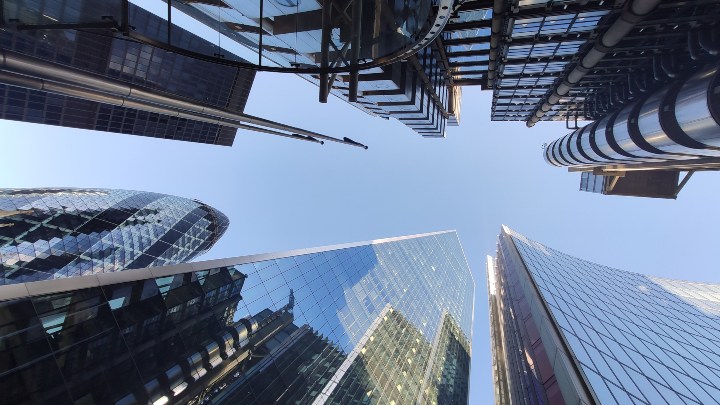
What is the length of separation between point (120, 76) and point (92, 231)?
34991 millimetres

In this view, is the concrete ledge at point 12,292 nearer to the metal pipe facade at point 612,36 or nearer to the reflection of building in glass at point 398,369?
the reflection of building in glass at point 398,369

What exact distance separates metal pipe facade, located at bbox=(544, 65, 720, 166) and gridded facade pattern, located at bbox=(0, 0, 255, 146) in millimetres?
60577

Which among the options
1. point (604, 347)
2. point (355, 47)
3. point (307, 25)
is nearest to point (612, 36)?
point (604, 347)

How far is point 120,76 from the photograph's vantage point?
270 feet

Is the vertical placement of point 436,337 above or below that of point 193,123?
below

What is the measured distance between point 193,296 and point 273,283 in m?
13.0

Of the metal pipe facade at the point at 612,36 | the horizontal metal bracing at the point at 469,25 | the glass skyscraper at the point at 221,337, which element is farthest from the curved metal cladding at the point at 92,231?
the metal pipe facade at the point at 612,36

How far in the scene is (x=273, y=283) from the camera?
37625 mm

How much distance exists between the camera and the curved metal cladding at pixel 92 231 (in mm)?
64188

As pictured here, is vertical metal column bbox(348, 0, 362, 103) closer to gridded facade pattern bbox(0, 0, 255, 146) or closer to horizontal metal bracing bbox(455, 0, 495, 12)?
horizontal metal bracing bbox(455, 0, 495, 12)

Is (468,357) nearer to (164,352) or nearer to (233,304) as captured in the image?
(233,304)

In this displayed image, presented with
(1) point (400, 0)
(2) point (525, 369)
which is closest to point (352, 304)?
(2) point (525, 369)

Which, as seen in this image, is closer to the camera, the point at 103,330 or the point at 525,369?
the point at 103,330

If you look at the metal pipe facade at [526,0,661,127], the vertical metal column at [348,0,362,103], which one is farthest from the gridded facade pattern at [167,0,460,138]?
the metal pipe facade at [526,0,661,127]
